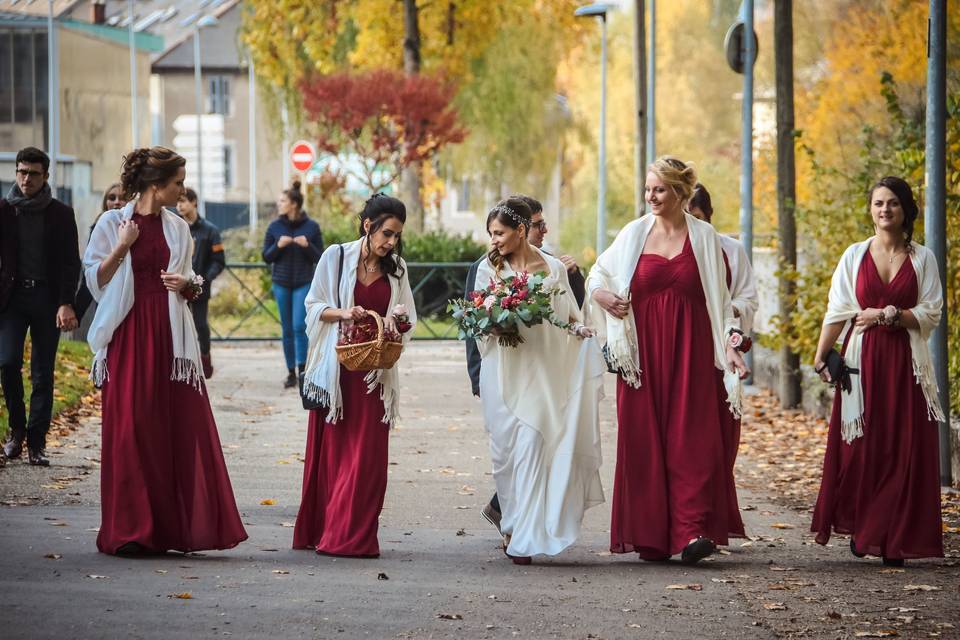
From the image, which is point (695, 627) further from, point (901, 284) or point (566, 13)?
point (566, 13)

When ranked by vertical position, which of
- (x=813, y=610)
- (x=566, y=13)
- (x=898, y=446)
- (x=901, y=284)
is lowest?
(x=813, y=610)

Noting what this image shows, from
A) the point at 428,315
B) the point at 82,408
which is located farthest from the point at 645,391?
the point at 428,315

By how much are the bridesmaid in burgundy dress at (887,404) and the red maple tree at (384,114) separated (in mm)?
23559

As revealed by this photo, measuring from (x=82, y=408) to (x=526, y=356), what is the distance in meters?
7.62

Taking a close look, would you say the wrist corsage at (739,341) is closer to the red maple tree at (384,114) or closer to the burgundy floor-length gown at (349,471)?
the burgundy floor-length gown at (349,471)

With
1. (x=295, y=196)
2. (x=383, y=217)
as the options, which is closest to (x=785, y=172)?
(x=295, y=196)

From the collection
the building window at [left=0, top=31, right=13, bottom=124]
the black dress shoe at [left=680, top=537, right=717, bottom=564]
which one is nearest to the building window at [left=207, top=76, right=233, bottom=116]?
the building window at [left=0, top=31, right=13, bottom=124]

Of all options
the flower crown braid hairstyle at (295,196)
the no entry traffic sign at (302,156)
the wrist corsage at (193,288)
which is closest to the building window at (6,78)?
the no entry traffic sign at (302,156)

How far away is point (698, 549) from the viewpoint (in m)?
8.62

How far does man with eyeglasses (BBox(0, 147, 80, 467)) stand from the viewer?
11344mm

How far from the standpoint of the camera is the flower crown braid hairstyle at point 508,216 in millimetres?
8977

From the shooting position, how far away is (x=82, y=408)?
50.8 feet

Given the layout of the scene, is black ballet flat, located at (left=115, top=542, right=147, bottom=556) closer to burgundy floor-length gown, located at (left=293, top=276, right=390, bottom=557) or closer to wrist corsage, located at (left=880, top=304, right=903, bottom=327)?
burgundy floor-length gown, located at (left=293, top=276, right=390, bottom=557)

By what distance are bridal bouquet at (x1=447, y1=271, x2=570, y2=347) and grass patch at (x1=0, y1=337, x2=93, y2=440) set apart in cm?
519
